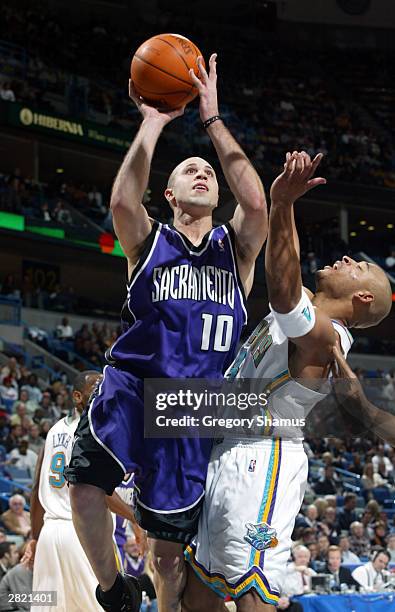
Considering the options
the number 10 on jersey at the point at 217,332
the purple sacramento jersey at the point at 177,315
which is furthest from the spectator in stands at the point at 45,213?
the number 10 on jersey at the point at 217,332

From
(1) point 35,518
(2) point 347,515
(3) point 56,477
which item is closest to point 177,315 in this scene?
(3) point 56,477

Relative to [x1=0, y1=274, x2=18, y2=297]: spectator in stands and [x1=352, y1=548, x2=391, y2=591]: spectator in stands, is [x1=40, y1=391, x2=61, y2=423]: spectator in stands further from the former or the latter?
[x1=352, y1=548, x2=391, y2=591]: spectator in stands

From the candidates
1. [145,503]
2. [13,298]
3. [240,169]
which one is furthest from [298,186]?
[13,298]

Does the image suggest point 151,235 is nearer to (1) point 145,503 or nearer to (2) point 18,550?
(1) point 145,503

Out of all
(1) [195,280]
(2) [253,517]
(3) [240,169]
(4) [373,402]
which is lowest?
(2) [253,517]

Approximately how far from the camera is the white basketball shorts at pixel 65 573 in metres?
5.78

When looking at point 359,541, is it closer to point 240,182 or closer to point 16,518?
point 16,518

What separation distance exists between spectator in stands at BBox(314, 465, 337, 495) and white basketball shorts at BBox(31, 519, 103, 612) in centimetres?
759

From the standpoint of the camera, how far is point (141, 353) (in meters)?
3.76

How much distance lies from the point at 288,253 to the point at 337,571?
6.47m

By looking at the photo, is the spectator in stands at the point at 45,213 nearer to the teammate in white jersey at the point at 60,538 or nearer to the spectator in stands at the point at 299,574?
the spectator in stands at the point at 299,574

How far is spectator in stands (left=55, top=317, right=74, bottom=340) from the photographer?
17797 mm

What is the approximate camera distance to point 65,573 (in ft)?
19.1

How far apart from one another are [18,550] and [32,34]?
53.0 feet
